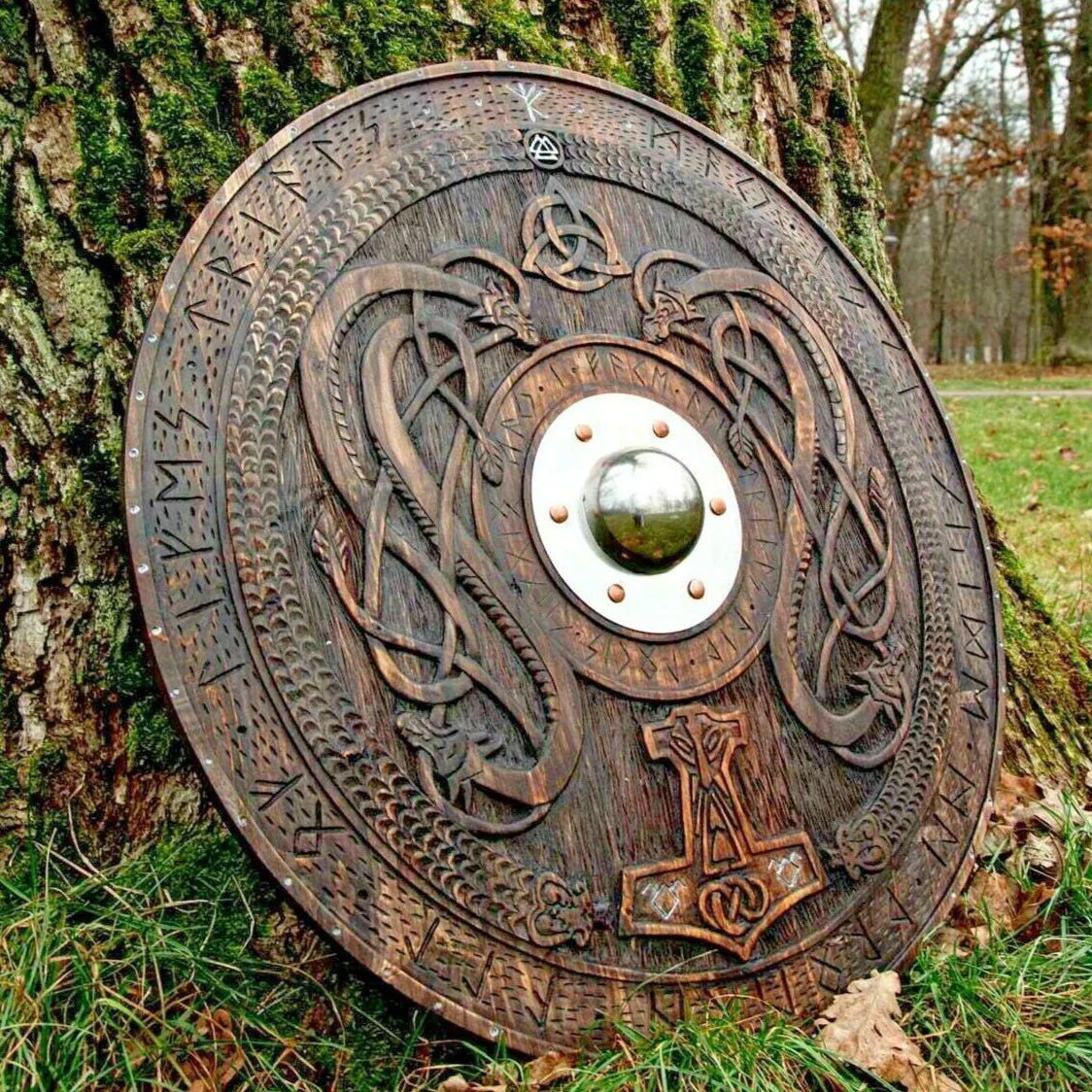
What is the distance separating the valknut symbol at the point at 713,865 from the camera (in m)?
1.84

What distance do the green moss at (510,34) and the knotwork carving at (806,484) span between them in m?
0.58

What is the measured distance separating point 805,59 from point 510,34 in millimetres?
869

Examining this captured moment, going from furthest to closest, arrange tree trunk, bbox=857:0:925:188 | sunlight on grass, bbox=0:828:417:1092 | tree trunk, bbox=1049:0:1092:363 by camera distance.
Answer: tree trunk, bbox=1049:0:1092:363 < tree trunk, bbox=857:0:925:188 < sunlight on grass, bbox=0:828:417:1092

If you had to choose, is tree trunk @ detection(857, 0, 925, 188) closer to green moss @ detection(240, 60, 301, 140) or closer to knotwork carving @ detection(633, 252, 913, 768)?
knotwork carving @ detection(633, 252, 913, 768)

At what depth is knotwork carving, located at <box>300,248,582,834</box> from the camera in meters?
1.77

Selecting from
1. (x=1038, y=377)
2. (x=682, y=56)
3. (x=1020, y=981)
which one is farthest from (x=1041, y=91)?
(x=1020, y=981)

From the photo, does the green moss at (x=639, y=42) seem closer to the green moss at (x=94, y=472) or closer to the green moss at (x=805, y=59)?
the green moss at (x=805, y=59)

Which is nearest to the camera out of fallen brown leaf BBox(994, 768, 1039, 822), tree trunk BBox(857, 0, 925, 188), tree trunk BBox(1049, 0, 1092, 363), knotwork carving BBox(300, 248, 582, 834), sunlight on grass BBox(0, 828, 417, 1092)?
sunlight on grass BBox(0, 828, 417, 1092)

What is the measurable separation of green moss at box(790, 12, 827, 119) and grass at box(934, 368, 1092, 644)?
4.14 feet

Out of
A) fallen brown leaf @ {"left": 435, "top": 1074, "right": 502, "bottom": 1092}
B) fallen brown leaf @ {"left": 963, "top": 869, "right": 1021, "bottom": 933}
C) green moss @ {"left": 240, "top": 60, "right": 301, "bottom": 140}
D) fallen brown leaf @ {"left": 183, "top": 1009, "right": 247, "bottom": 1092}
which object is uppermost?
green moss @ {"left": 240, "top": 60, "right": 301, "bottom": 140}

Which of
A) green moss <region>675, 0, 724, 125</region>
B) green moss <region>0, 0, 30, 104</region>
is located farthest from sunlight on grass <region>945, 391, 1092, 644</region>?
green moss <region>0, 0, 30, 104</region>

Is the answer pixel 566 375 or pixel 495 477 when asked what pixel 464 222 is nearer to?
pixel 566 375

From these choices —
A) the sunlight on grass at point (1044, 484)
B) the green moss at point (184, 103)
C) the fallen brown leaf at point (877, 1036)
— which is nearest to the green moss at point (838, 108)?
the sunlight on grass at point (1044, 484)

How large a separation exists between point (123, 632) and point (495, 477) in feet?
2.30
